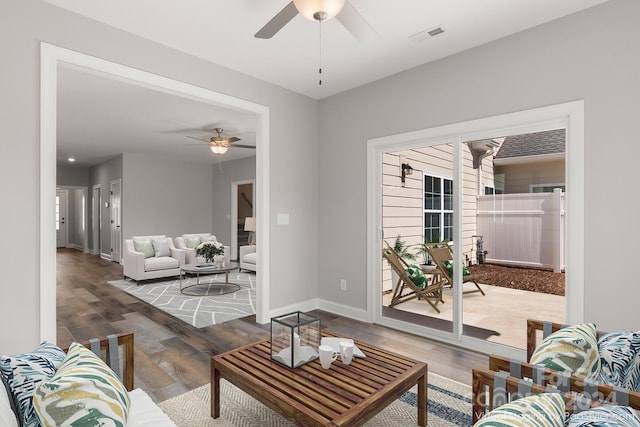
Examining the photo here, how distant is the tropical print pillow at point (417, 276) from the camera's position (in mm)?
3697

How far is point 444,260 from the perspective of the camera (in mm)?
3506

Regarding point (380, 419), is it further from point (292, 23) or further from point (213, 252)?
point (213, 252)

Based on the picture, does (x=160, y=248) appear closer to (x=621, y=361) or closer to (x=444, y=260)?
(x=444, y=260)

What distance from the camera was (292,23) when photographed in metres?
2.79

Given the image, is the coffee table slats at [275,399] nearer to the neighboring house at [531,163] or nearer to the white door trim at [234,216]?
the neighboring house at [531,163]

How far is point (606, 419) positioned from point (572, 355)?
0.76 meters

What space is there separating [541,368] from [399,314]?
8.05 feet

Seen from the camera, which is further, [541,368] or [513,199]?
[513,199]

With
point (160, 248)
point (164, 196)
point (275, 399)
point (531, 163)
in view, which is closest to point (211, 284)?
point (160, 248)

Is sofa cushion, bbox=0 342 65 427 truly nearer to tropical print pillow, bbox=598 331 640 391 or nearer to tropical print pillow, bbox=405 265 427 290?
tropical print pillow, bbox=598 331 640 391

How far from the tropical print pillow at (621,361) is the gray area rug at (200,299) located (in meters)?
3.50

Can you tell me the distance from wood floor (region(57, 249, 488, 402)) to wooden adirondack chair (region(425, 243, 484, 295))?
0.63 meters

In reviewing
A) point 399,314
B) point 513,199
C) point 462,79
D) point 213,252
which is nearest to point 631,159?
point 513,199

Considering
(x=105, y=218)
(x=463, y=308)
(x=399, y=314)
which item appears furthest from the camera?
(x=105, y=218)
